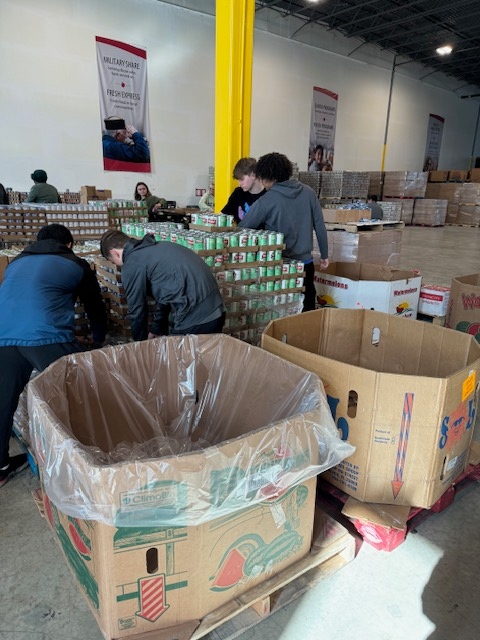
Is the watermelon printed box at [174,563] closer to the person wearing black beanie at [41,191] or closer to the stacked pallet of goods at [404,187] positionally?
the person wearing black beanie at [41,191]

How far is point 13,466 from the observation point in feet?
8.04

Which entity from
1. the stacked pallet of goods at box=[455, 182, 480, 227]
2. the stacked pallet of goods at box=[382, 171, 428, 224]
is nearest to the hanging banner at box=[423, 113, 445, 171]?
the stacked pallet of goods at box=[455, 182, 480, 227]

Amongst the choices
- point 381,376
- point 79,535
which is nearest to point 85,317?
point 79,535

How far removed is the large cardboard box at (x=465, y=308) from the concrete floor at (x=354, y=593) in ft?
6.39

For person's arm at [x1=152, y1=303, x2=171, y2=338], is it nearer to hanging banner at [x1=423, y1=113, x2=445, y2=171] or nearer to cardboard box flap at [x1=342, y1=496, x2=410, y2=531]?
cardboard box flap at [x1=342, y1=496, x2=410, y2=531]

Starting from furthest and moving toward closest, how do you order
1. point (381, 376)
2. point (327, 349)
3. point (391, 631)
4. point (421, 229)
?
point (421, 229) → point (327, 349) → point (381, 376) → point (391, 631)

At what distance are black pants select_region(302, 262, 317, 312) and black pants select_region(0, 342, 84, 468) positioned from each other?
2181mm

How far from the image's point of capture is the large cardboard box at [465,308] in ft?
12.1

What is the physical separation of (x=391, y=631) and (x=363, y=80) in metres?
17.7

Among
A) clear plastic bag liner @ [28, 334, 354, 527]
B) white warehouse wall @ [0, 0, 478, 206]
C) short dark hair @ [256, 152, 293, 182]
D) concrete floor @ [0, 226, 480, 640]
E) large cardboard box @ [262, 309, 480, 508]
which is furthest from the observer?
white warehouse wall @ [0, 0, 478, 206]

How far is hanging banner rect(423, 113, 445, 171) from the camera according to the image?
19406mm

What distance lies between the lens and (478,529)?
204 cm

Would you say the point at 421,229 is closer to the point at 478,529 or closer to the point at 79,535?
the point at 478,529

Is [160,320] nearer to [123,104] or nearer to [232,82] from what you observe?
[232,82]
